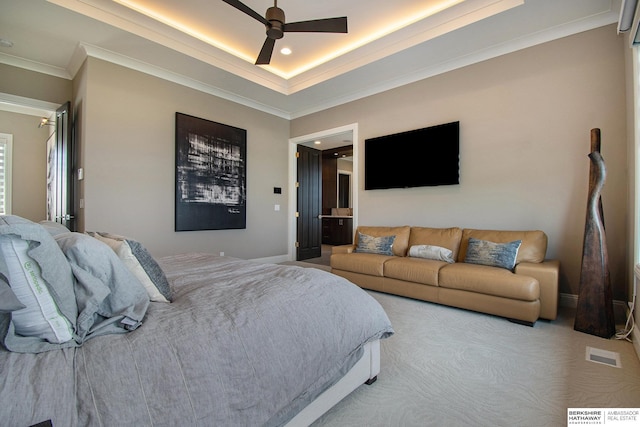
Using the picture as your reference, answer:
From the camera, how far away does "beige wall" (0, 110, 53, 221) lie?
204 inches

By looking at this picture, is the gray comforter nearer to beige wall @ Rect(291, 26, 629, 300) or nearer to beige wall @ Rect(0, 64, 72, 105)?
beige wall @ Rect(291, 26, 629, 300)

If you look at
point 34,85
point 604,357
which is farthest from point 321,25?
point 34,85

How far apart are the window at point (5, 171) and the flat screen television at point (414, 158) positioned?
627 cm

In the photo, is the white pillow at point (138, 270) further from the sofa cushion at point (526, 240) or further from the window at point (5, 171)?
the window at point (5, 171)

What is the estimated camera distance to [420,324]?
8.81 feet

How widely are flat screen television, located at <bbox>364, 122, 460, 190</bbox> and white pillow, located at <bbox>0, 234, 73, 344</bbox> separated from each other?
158 inches

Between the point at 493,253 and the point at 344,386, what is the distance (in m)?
2.35

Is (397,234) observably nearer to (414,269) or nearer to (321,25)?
(414,269)

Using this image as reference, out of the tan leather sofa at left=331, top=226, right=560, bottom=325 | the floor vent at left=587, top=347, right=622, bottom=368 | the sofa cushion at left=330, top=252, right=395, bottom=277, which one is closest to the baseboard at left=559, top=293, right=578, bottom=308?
the tan leather sofa at left=331, top=226, right=560, bottom=325

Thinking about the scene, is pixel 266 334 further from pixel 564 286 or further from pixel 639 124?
pixel 564 286

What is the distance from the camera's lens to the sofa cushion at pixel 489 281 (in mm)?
2594

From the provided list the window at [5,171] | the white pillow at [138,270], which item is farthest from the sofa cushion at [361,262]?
the window at [5,171]

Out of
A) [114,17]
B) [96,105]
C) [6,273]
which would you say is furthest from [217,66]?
[6,273]

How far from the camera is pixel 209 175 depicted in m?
4.59
